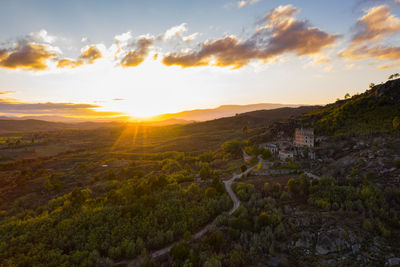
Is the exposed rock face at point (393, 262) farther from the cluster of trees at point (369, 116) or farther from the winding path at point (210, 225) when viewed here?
the cluster of trees at point (369, 116)

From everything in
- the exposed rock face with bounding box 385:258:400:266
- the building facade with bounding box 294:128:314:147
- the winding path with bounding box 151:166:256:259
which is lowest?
the winding path with bounding box 151:166:256:259

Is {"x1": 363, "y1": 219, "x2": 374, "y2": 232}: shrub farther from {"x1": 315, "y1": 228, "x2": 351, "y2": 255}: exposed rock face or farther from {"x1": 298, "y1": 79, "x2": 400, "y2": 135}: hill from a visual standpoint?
{"x1": 298, "y1": 79, "x2": 400, "y2": 135}: hill

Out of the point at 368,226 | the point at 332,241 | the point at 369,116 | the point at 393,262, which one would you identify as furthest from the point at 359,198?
the point at 369,116

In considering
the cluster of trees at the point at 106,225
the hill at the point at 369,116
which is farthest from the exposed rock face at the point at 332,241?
the hill at the point at 369,116

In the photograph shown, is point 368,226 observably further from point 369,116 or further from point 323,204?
point 369,116

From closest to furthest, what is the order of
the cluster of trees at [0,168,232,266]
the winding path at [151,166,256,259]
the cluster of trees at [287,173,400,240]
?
the cluster of trees at [0,168,232,266] < the winding path at [151,166,256,259] < the cluster of trees at [287,173,400,240]

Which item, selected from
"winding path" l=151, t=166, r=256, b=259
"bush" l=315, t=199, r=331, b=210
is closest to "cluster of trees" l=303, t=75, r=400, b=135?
"bush" l=315, t=199, r=331, b=210

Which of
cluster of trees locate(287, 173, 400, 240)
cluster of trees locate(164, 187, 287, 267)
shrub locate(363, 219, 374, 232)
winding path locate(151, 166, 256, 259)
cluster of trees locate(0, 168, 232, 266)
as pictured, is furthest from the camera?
cluster of trees locate(287, 173, 400, 240)

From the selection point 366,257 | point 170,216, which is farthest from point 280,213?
point 170,216

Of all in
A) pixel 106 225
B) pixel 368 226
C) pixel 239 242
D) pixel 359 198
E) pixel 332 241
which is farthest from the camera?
pixel 359 198
